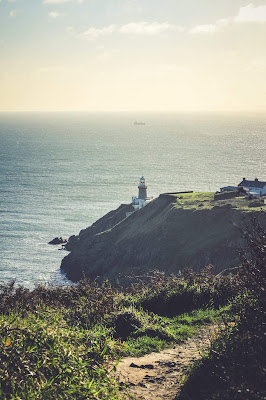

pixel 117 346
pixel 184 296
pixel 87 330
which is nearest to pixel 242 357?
pixel 117 346

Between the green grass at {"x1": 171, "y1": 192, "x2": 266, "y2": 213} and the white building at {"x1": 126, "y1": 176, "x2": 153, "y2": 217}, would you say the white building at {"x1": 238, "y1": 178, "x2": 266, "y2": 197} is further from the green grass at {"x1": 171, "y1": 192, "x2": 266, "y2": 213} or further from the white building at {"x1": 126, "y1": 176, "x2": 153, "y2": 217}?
the white building at {"x1": 126, "y1": 176, "x2": 153, "y2": 217}

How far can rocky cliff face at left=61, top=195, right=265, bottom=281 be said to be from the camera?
4941 cm

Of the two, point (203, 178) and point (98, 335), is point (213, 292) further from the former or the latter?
point (203, 178)

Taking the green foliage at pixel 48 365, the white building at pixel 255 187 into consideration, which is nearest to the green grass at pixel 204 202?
the white building at pixel 255 187

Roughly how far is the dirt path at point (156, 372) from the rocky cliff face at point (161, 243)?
33.8 metres

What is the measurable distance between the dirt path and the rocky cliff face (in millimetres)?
33777

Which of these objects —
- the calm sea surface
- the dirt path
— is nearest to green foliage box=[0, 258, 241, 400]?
the dirt path

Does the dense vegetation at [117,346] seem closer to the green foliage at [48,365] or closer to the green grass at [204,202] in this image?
the green foliage at [48,365]

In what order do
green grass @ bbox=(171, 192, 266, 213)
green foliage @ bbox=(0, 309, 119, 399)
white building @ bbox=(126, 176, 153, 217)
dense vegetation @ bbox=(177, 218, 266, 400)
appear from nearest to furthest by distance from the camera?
green foliage @ bbox=(0, 309, 119, 399) → dense vegetation @ bbox=(177, 218, 266, 400) → green grass @ bbox=(171, 192, 266, 213) → white building @ bbox=(126, 176, 153, 217)

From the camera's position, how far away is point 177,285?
15.9 metres

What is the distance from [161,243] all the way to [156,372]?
1798 inches

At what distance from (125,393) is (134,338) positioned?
336 cm

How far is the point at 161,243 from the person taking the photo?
5534cm

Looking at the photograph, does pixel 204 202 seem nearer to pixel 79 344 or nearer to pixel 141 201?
pixel 141 201
